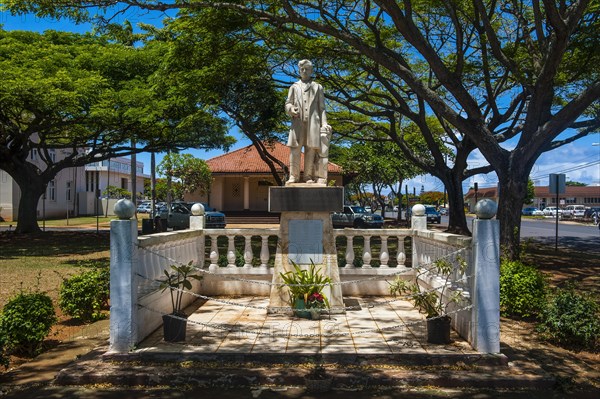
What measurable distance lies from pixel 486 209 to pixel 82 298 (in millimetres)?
6182

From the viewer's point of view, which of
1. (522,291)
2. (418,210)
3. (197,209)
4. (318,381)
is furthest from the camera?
(197,209)

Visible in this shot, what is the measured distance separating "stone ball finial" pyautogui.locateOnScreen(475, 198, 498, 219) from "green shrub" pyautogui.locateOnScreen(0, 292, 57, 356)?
5.60m

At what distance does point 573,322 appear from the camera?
257 inches

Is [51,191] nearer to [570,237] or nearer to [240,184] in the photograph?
[240,184]

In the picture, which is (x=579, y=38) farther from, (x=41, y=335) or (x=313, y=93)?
(x=41, y=335)

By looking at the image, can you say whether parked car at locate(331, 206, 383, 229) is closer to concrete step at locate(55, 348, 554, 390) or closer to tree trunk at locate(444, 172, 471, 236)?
tree trunk at locate(444, 172, 471, 236)

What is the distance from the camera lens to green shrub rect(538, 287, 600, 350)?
21.2 ft

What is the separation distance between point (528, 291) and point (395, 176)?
36.6 m

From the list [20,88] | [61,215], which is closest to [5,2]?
[20,88]

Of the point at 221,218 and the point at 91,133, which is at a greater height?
the point at 91,133

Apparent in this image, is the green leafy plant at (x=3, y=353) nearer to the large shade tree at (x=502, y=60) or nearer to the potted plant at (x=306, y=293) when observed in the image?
the potted plant at (x=306, y=293)

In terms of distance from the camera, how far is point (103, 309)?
8977 millimetres

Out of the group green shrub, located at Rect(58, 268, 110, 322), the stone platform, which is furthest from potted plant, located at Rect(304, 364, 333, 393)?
green shrub, located at Rect(58, 268, 110, 322)

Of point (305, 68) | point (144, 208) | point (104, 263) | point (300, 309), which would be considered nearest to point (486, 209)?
point (300, 309)
